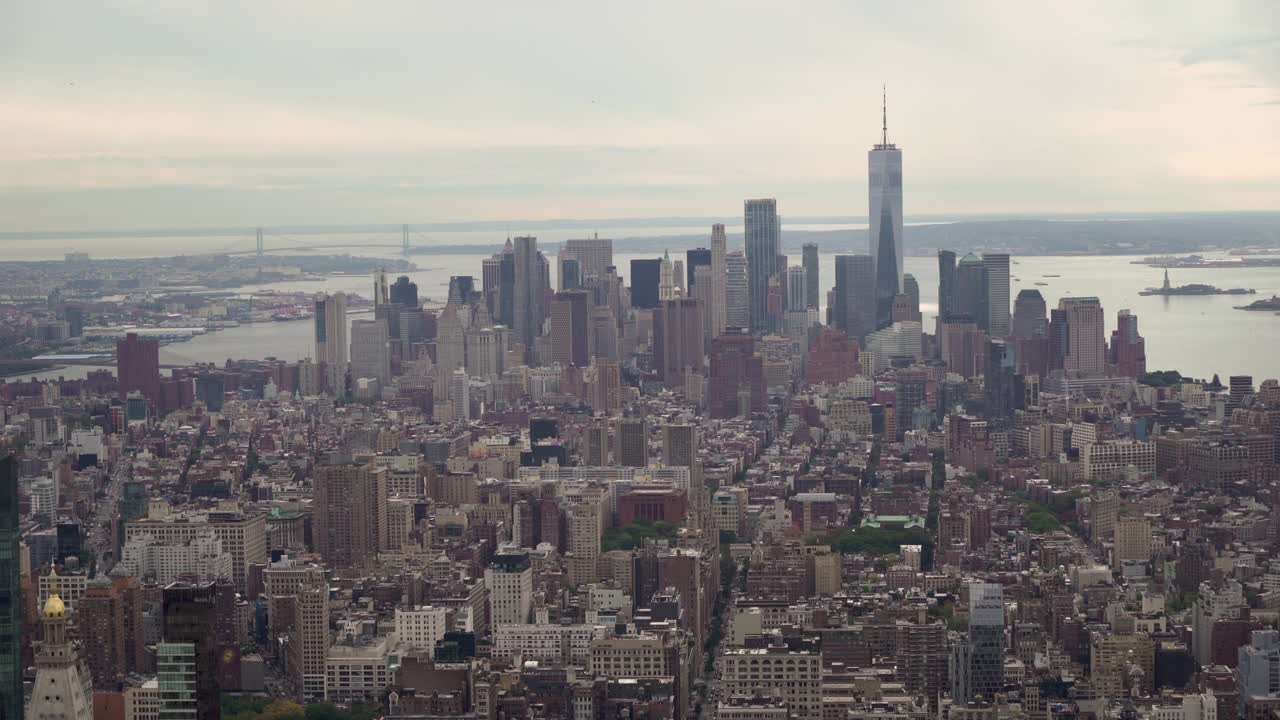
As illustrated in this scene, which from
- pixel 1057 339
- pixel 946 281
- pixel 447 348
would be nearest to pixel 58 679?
pixel 447 348

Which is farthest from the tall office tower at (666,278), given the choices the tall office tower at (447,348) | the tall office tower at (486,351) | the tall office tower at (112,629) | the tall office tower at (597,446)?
the tall office tower at (112,629)

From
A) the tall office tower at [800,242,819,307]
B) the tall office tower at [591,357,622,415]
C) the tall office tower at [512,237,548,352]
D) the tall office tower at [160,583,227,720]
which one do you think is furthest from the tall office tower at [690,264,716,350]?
the tall office tower at [160,583,227,720]

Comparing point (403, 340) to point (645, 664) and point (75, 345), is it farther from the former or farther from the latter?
point (645, 664)

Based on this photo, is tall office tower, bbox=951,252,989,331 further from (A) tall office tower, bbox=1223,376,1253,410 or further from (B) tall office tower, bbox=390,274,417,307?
(A) tall office tower, bbox=1223,376,1253,410

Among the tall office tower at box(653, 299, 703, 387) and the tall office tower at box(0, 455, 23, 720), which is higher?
the tall office tower at box(0, 455, 23, 720)

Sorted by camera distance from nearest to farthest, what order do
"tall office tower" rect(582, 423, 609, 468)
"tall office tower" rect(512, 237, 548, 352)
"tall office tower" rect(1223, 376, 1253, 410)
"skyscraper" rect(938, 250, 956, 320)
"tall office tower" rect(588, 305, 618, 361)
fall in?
"tall office tower" rect(582, 423, 609, 468), "tall office tower" rect(1223, 376, 1253, 410), "tall office tower" rect(588, 305, 618, 361), "tall office tower" rect(512, 237, 548, 352), "skyscraper" rect(938, 250, 956, 320)
